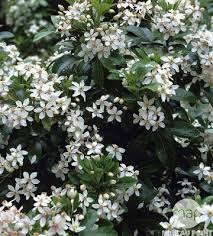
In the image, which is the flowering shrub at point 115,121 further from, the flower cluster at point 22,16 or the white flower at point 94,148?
the flower cluster at point 22,16

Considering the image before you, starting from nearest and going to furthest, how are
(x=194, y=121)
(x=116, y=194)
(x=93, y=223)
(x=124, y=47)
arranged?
(x=93, y=223), (x=116, y=194), (x=124, y=47), (x=194, y=121)

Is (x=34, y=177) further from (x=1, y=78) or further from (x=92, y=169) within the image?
(x=1, y=78)

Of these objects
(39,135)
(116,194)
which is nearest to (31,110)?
(39,135)

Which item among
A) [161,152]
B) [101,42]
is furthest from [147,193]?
[101,42]

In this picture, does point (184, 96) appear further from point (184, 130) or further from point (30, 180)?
point (30, 180)

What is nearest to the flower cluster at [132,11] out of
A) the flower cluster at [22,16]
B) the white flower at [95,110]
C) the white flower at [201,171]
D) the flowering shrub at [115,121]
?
the flowering shrub at [115,121]

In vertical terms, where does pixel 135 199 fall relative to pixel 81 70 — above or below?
below

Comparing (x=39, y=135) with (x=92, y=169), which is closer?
(x=92, y=169)

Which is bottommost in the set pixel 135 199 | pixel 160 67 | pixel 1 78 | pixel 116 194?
pixel 135 199
